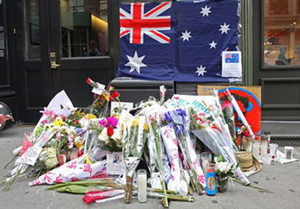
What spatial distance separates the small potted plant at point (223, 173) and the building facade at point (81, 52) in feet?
7.18

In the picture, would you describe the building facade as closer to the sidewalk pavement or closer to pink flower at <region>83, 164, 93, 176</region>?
the sidewalk pavement

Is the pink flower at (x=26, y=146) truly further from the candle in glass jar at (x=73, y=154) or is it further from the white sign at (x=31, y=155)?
the candle in glass jar at (x=73, y=154)

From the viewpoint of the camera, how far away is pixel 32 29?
6184mm

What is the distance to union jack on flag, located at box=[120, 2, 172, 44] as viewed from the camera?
5.09 meters

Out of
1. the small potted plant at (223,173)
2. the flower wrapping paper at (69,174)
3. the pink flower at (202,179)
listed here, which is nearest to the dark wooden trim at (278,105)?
the small potted plant at (223,173)

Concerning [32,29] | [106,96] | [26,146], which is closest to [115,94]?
[106,96]

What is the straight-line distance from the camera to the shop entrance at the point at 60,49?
5.86m

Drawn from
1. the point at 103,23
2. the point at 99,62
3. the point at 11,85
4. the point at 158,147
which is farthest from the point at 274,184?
the point at 11,85

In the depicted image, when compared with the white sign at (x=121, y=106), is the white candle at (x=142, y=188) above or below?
below

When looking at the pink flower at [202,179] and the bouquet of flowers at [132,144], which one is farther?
the pink flower at [202,179]

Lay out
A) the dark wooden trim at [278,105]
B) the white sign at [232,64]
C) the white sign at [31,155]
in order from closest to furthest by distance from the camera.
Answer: the white sign at [31,155] → the white sign at [232,64] → the dark wooden trim at [278,105]

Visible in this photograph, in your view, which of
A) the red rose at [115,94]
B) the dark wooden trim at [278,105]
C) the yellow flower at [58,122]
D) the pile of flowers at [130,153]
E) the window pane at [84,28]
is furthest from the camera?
the window pane at [84,28]

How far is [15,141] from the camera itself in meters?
5.21

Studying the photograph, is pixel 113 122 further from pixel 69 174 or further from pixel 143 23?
pixel 143 23
